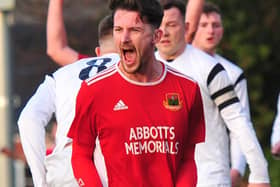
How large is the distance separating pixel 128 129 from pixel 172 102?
335 mm

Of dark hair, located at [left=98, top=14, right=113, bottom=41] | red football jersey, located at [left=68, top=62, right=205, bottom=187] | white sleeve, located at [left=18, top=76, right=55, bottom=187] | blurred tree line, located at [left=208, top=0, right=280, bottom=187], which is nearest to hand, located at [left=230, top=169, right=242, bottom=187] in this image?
dark hair, located at [left=98, top=14, right=113, bottom=41]

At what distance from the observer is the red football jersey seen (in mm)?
8281

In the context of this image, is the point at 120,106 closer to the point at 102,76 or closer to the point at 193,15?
the point at 102,76

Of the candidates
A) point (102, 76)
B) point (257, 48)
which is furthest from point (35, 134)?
point (257, 48)

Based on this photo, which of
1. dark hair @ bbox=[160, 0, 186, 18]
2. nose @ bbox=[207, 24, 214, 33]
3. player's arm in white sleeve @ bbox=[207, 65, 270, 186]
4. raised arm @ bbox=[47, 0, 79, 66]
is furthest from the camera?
nose @ bbox=[207, 24, 214, 33]

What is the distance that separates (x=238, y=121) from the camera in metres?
10.4

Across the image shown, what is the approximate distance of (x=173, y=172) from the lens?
8430 millimetres

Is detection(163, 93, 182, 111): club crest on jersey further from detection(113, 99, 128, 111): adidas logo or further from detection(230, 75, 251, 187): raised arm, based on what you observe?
detection(230, 75, 251, 187): raised arm

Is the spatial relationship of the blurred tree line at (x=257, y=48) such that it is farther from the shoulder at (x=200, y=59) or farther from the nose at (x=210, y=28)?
the shoulder at (x=200, y=59)

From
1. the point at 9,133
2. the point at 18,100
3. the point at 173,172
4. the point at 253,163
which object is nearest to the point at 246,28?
the point at 18,100

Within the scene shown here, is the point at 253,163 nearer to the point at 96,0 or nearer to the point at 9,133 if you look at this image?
the point at 9,133

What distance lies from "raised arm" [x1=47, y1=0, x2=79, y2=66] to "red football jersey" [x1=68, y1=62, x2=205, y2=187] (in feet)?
7.94

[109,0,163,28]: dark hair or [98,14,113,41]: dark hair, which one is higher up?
[109,0,163,28]: dark hair

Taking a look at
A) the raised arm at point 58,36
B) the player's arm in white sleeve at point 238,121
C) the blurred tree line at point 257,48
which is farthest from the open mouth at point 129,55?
the blurred tree line at point 257,48
